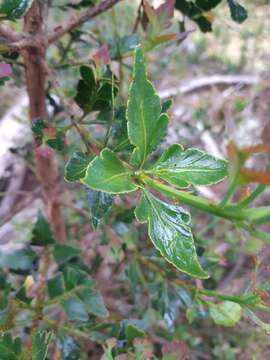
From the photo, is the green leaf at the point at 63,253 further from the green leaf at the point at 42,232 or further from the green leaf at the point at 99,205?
the green leaf at the point at 99,205

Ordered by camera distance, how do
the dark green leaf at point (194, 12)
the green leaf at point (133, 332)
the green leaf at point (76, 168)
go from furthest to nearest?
the dark green leaf at point (194, 12)
the green leaf at point (133, 332)
the green leaf at point (76, 168)

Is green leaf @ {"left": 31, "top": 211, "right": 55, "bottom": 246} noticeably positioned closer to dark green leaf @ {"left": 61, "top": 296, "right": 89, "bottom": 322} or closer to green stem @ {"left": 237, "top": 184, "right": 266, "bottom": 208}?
dark green leaf @ {"left": 61, "top": 296, "right": 89, "bottom": 322}

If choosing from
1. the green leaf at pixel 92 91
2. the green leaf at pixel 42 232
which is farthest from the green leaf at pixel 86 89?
the green leaf at pixel 42 232

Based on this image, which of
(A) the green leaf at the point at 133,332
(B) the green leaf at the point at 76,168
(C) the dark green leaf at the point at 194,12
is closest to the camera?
(B) the green leaf at the point at 76,168

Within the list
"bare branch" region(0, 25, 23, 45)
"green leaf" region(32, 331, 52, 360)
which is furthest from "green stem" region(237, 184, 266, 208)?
"bare branch" region(0, 25, 23, 45)

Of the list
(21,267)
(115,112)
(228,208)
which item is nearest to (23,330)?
(21,267)

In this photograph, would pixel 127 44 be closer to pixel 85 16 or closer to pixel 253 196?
pixel 85 16
